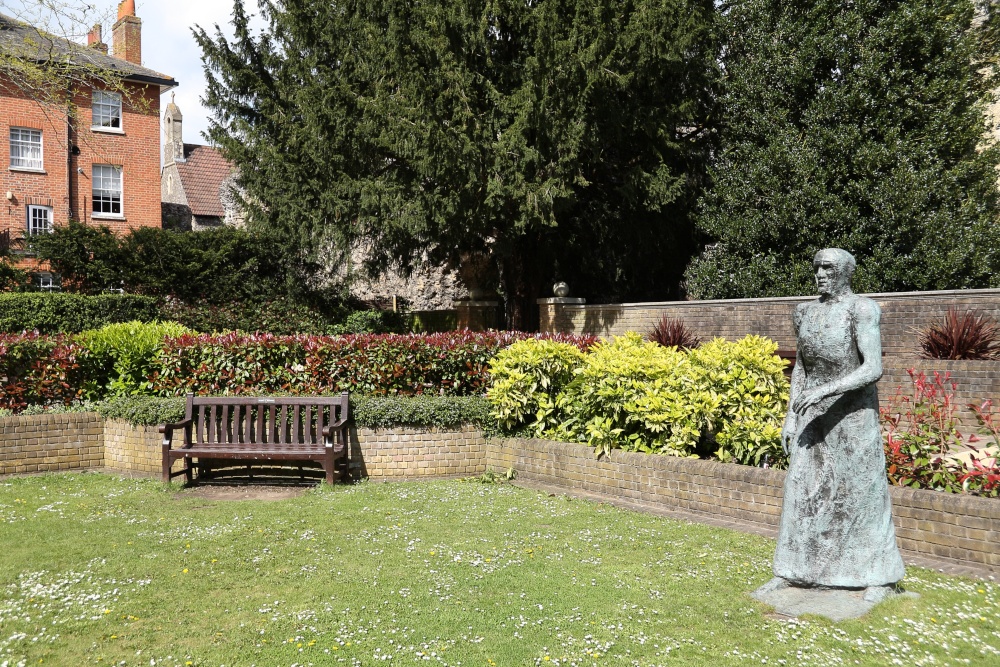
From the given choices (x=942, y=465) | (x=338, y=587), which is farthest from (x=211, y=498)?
(x=942, y=465)

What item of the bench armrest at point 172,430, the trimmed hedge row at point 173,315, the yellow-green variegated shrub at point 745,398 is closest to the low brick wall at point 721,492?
the yellow-green variegated shrub at point 745,398

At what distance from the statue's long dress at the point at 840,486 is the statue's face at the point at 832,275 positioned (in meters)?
0.10

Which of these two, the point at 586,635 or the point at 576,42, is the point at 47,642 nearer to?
the point at 586,635

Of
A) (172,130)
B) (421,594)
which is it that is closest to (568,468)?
(421,594)

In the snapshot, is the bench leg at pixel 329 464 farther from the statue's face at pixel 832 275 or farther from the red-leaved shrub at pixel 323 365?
the statue's face at pixel 832 275

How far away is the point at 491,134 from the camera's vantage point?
615 inches

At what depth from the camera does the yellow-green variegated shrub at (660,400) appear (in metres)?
7.89

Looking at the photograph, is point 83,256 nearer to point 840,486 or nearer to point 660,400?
point 660,400

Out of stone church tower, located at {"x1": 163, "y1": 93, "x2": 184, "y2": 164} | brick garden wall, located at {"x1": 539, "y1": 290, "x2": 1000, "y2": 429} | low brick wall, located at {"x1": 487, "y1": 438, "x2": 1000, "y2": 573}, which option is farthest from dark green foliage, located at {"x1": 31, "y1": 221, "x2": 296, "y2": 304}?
stone church tower, located at {"x1": 163, "y1": 93, "x2": 184, "y2": 164}

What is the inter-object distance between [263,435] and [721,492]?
5432mm

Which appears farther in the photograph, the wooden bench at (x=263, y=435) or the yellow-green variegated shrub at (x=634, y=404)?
the wooden bench at (x=263, y=435)

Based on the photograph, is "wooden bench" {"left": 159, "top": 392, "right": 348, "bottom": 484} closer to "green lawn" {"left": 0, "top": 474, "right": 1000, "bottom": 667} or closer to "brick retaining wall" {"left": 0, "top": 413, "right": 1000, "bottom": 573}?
"brick retaining wall" {"left": 0, "top": 413, "right": 1000, "bottom": 573}

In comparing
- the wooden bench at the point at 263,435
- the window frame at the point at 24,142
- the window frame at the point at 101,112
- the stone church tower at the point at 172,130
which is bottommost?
the wooden bench at the point at 263,435

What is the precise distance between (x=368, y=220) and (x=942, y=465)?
13237 mm
